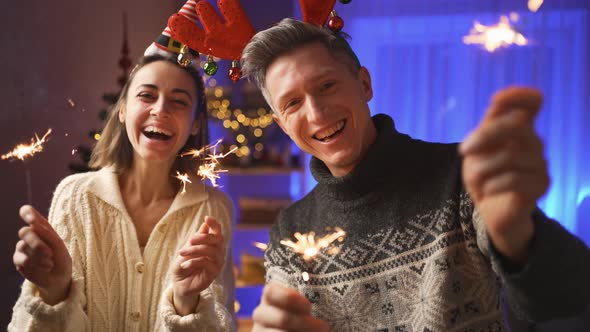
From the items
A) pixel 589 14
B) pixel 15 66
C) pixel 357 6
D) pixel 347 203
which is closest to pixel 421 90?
pixel 357 6

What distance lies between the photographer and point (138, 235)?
1.30 m

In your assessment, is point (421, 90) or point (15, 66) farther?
point (421, 90)

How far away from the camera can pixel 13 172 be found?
3.86 feet

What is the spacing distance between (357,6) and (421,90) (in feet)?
2.54

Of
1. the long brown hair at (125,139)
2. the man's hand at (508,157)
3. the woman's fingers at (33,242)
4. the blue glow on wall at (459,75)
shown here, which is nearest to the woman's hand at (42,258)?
the woman's fingers at (33,242)

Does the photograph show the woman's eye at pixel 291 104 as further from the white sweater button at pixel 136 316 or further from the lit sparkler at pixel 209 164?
the white sweater button at pixel 136 316

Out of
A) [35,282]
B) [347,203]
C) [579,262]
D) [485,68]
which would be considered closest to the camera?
[579,262]

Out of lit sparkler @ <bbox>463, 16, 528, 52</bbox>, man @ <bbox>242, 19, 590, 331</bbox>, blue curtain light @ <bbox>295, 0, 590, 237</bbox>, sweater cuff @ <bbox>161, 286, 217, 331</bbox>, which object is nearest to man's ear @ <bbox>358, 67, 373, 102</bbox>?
man @ <bbox>242, 19, 590, 331</bbox>

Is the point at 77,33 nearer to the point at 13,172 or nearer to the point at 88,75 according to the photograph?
the point at 88,75

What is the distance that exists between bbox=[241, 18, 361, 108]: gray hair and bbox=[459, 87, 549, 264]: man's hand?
0.65 m

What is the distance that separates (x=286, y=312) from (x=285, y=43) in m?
0.65

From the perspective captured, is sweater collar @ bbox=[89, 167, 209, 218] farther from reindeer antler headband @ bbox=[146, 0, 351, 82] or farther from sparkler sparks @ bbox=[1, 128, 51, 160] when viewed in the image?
reindeer antler headband @ bbox=[146, 0, 351, 82]

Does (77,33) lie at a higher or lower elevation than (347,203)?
higher

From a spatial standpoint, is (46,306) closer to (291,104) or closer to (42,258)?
(42,258)
